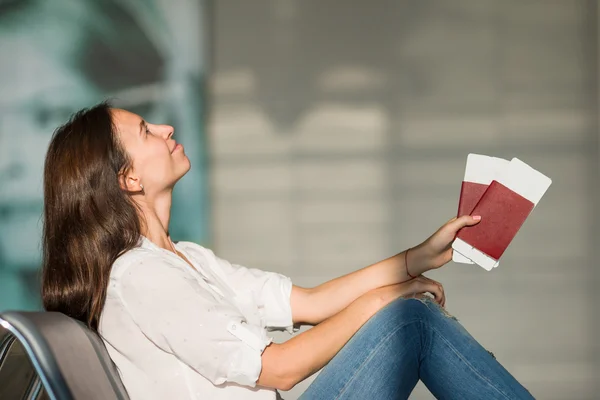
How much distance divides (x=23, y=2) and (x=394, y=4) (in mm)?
1845

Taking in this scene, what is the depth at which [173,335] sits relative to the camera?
1.39 meters

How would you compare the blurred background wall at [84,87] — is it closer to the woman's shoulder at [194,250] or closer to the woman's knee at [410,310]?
the woman's shoulder at [194,250]

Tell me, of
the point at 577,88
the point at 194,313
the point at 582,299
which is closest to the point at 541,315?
the point at 582,299

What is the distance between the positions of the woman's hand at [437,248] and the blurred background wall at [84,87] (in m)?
2.12

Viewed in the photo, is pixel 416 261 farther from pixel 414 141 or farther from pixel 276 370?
pixel 414 141

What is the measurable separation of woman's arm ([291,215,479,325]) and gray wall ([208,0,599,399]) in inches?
Answer: 76.4

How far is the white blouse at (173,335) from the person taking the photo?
1395 mm

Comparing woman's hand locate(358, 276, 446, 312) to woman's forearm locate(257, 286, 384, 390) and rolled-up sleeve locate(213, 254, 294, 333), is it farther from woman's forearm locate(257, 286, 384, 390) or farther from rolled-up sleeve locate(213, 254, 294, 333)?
rolled-up sleeve locate(213, 254, 294, 333)

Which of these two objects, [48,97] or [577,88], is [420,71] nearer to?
[577,88]

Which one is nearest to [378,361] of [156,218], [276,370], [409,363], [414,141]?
[409,363]

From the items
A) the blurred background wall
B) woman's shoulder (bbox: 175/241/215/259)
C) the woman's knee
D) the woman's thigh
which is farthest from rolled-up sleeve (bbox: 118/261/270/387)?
the blurred background wall

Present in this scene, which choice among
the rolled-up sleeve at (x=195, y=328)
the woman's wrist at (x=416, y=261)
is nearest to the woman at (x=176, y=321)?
the rolled-up sleeve at (x=195, y=328)

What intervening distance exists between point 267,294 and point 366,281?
0.24 m

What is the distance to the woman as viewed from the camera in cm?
141
